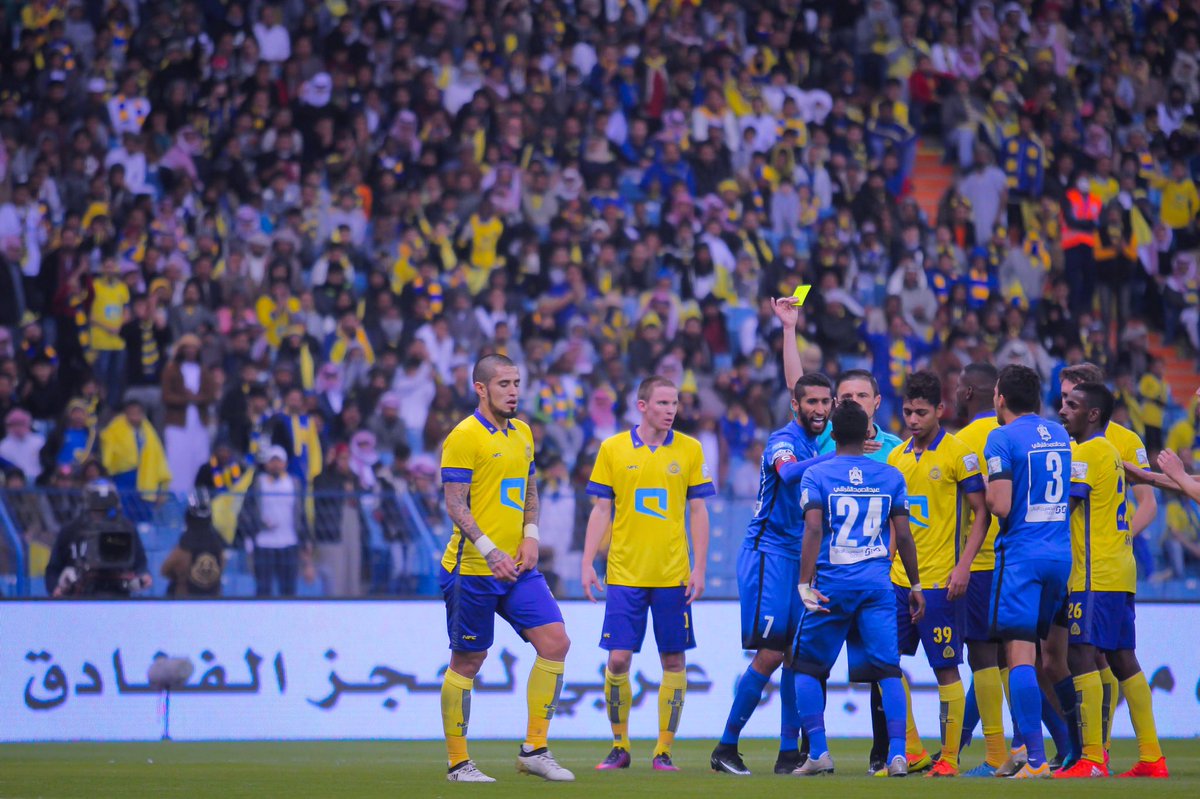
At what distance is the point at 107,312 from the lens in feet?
61.9

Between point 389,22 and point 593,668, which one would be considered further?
point 389,22

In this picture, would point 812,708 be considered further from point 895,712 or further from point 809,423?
point 809,423

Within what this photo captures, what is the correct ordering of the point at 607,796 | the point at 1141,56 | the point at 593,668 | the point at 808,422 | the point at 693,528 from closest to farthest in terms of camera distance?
the point at 607,796, the point at 808,422, the point at 693,528, the point at 593,668, the point at 1141,56

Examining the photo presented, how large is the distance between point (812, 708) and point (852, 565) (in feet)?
2.88

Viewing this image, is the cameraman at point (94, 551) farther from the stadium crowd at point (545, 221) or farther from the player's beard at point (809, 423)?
the player's beard at point (809, 423)

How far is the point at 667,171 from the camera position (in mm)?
22656

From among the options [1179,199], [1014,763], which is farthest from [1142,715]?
[1179,199]

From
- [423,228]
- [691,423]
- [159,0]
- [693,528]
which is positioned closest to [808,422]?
[693,528]

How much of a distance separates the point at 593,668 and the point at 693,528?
4.10 meters

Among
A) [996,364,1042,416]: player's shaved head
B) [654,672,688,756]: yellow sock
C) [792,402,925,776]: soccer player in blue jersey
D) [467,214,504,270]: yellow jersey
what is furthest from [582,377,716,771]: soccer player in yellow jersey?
[467,214,504,270]: yellow jersey

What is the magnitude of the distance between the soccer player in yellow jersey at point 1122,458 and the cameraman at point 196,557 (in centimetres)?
775

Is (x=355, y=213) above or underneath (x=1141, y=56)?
underneath

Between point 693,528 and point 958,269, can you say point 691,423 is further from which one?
point 693,528

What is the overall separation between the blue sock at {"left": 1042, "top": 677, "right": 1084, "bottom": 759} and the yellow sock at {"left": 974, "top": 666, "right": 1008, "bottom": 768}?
1.51 ft
